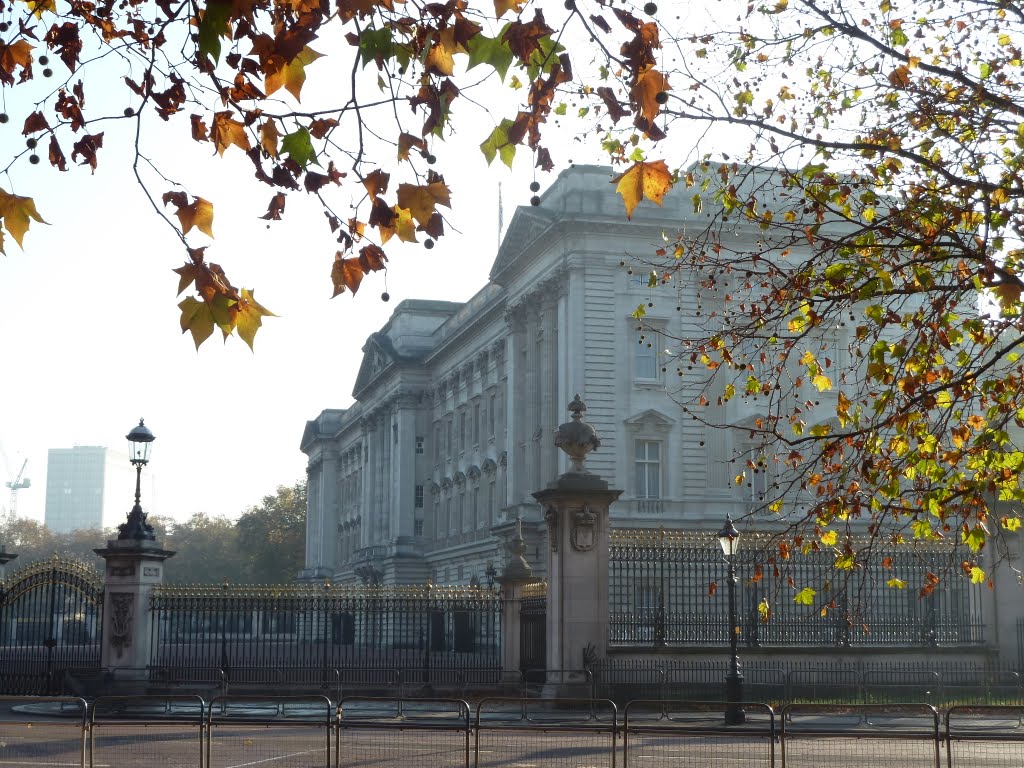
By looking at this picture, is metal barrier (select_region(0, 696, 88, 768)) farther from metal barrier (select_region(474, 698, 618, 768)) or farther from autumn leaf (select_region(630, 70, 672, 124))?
autumn leaf (select_region(630, 70, 672, 124))

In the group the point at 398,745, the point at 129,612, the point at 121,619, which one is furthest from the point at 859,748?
the point at 121,619

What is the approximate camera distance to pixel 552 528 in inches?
1062

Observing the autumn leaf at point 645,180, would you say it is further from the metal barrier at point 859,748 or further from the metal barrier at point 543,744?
the metal barrier at point 859,748

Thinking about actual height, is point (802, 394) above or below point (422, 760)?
above

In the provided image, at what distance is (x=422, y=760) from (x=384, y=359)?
78097 mm

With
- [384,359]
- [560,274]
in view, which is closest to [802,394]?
[560,274]

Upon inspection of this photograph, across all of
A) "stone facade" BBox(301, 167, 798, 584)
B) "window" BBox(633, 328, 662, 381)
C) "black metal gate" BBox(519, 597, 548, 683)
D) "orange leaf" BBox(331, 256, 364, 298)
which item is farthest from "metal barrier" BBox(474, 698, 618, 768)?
"window" BBox(633, 328, 662, 381)

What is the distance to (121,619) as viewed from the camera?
29469 millimetres

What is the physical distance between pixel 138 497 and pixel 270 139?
23881mm

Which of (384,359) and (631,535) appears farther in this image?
(384,359)

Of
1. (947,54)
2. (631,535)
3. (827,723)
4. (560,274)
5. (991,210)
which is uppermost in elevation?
(560,274)

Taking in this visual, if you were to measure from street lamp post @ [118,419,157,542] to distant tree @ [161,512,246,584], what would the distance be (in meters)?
110

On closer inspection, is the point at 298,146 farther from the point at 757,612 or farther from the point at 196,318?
the point at 757,612

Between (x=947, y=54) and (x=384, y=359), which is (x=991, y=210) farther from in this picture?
(x=384, y=359)
